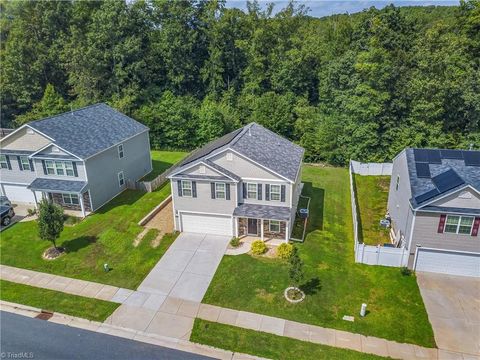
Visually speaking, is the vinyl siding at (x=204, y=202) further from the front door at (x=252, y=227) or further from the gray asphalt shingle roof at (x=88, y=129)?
the gray asphalt shingle roof at (x=88, y=129)

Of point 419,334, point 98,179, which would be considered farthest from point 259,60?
point 419,334

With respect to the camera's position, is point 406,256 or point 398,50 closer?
point 406,256

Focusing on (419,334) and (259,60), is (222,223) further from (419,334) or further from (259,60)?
(259,60)

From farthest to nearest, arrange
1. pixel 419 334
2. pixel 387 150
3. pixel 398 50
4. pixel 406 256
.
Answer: pixel 398 50, pixel 387 150, pixel 406 256, pixel 419 334

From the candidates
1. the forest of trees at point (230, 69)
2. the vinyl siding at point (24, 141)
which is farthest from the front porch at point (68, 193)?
the forest of trees at point (230, 69)

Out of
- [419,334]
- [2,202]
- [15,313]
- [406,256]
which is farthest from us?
[2,202]

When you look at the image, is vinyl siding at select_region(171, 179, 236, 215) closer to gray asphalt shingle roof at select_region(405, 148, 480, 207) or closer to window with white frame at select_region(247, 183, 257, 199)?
window with white frame at select_region(247, 183, 257, 199)

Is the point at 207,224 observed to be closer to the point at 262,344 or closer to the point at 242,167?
the point at 242,167
